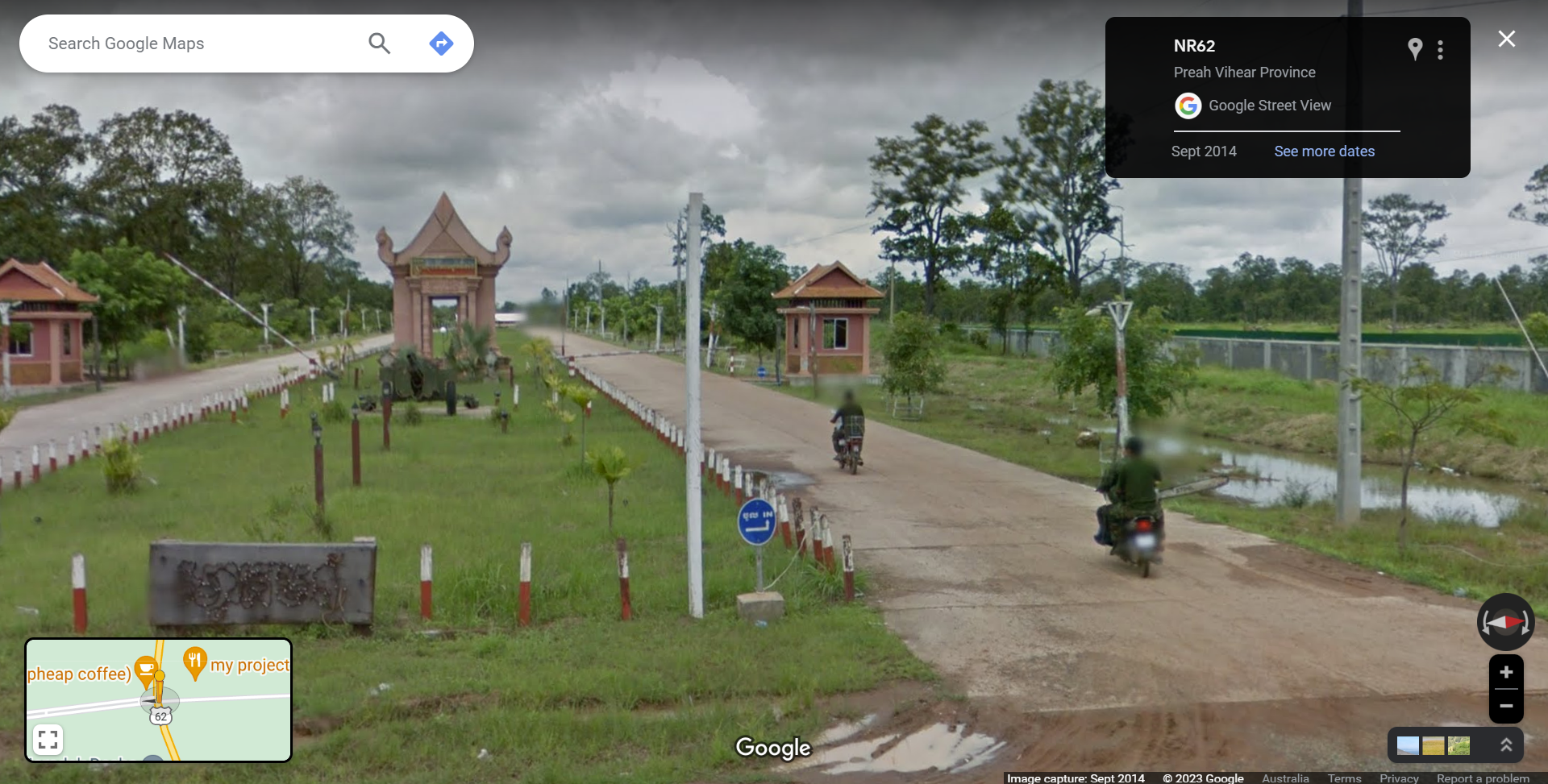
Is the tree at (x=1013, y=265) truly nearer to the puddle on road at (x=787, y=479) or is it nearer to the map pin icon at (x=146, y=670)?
the puddle on road at (x=787, y=479)

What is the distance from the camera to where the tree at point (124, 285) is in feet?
113

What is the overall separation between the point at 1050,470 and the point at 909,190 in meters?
9.53

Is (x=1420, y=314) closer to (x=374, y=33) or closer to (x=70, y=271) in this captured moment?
(x=374, y=33)

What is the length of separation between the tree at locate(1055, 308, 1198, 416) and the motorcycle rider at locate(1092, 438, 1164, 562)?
8.94 meters

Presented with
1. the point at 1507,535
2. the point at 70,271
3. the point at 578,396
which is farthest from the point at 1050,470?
the point at 70,271

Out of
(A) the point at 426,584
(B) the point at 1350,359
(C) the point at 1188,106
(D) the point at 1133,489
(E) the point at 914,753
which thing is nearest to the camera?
(C) the point at 1188,106

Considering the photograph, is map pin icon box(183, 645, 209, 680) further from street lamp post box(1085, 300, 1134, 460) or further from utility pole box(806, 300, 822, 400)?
utility pole box(806, 300, 822, 400)

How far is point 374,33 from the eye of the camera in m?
4.93

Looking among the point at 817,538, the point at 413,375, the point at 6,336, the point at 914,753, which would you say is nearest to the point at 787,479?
the point at 817,538

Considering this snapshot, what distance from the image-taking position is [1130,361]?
64.3 feet

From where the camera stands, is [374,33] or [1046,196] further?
[1046,196]

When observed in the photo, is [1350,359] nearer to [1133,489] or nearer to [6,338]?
[1133,489]

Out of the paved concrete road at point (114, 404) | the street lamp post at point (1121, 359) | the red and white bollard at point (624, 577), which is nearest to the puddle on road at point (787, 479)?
the street lamp post at point (1121, 359)

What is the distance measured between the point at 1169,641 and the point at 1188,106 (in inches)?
144
